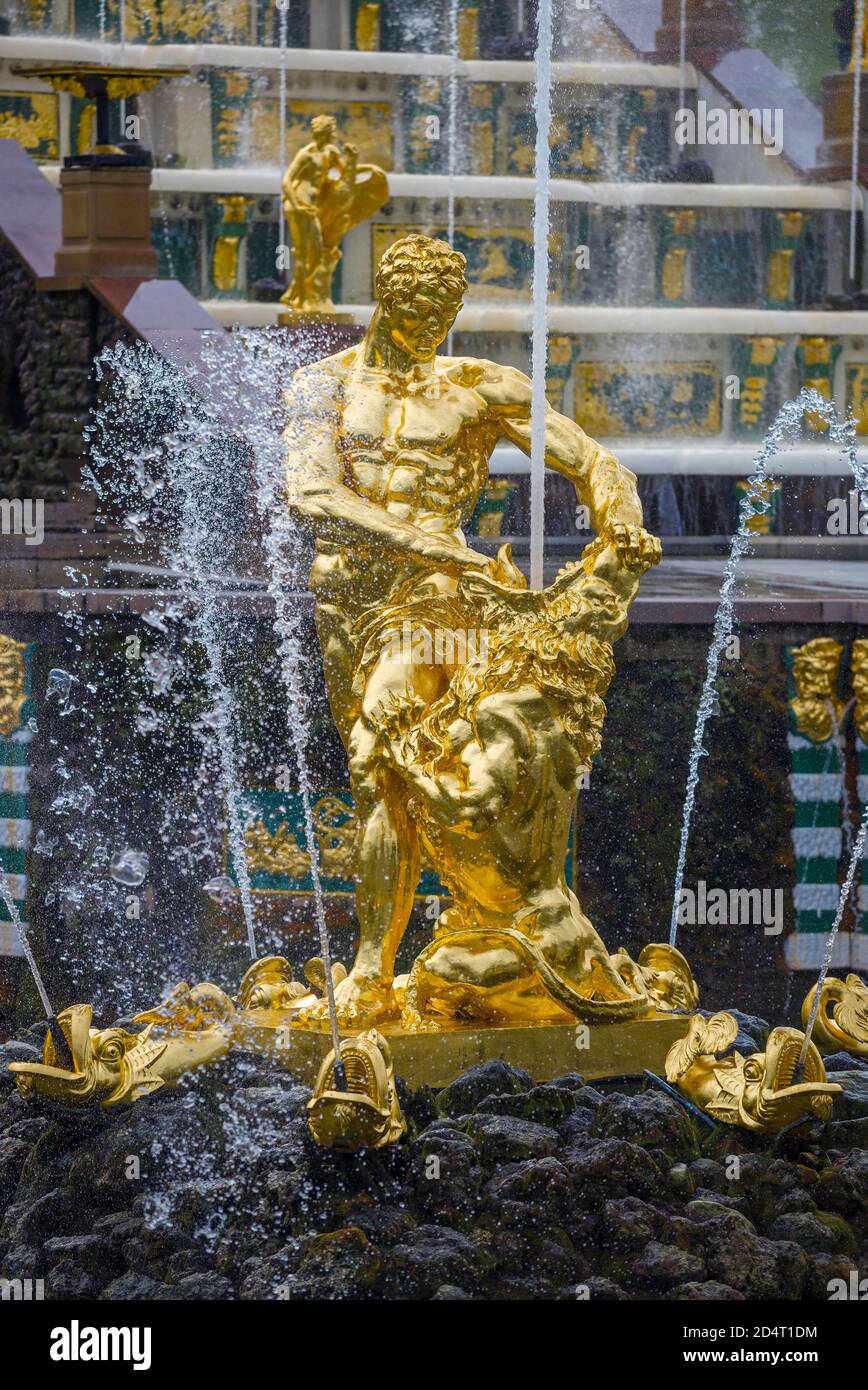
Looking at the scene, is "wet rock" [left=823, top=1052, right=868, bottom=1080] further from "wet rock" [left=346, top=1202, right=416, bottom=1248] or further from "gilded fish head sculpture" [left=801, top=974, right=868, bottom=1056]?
"wet rock" [left=346, top=1202, right=416, bottom=1248]

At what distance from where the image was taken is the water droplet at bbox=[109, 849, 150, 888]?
7551mm

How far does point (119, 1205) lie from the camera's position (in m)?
5.60

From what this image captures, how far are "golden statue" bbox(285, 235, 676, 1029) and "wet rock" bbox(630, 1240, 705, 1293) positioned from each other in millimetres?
627

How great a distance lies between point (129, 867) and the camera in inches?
298

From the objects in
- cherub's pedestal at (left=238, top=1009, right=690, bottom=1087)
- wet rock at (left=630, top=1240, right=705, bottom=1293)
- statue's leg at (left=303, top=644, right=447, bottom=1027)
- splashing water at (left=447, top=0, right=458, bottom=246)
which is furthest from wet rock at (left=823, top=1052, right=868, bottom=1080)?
splashing water at (left=447, top=0, right=458, bottom=246)

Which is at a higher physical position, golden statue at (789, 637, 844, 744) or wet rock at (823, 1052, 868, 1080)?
golden statue at (789, 637, 844, 744)

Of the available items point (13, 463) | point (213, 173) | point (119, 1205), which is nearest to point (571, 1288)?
point (119, 1205)

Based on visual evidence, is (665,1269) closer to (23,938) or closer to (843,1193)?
(843,1193)

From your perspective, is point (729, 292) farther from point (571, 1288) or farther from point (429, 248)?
point (571, 1288)

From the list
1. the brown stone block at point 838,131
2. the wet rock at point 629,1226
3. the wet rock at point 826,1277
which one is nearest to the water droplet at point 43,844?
the wet rock at point 629,1226

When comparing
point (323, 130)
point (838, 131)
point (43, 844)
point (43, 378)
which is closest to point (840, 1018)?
point (43, 844)

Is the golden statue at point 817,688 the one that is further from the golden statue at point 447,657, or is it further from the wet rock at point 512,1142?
the wet rock at point 512,1142

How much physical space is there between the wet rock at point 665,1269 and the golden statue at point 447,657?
0.63 metres

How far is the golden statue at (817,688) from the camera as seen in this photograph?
24.3 ft
